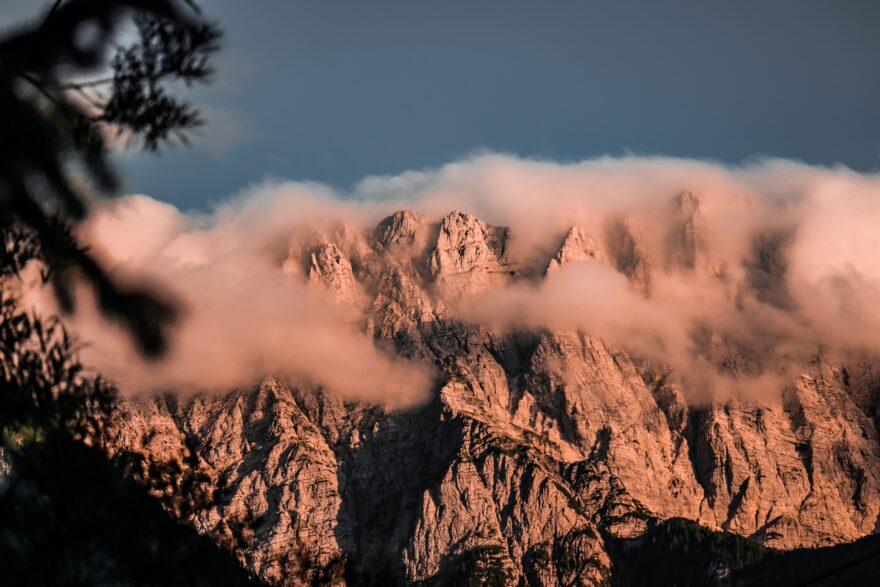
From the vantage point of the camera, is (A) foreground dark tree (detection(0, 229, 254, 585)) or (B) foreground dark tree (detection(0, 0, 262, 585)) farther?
(A) foreground dark tree (detection(0, 229, 254, 585))

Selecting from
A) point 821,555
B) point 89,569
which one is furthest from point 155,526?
point 821,555

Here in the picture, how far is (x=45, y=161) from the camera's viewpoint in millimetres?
10766

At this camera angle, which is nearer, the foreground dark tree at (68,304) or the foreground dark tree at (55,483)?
the foreground dark tree at (68,304)

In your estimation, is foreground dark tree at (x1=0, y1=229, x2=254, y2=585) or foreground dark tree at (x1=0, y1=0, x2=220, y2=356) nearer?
foreground dark tree at (x1=0, y1=0, x2=220, y2=356)

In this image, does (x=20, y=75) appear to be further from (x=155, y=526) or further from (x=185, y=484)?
(x=185, y=484)

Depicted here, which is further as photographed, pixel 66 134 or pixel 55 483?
pixel 55 483

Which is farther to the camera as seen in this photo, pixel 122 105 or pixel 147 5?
pixel 122 105

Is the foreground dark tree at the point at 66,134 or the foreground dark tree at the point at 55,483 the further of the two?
the foreground dark tree at the point at 55,483

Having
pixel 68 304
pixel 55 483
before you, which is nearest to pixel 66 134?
pixel 68 304

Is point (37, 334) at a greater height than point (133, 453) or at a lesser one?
lesser

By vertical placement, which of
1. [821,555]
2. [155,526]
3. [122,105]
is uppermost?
[821,555]

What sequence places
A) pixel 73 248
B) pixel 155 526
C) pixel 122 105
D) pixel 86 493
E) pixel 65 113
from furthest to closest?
pixel 155 526
pixel 86 493
pixel 122 105
pixel 65 113
pixel 73 248

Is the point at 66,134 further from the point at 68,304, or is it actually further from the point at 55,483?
the point at 55,483

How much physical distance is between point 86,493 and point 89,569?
1.26 m
